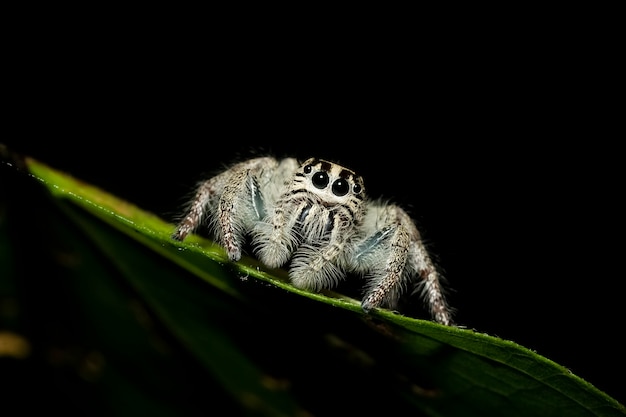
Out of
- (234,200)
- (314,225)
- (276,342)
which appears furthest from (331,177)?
(276,342)

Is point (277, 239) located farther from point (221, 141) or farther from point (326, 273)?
point (221, 141)

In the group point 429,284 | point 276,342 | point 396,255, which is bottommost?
point 276,342

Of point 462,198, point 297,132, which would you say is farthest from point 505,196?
point 297,132

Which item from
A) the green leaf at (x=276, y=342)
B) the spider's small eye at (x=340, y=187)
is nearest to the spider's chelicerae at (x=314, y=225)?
the spider's small eye at (x=340, y=187)

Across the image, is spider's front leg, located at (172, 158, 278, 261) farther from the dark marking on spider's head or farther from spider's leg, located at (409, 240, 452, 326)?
spider's leg, located at (409, 240, 452, 326)

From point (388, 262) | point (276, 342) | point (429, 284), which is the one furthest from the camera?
point (429, 284)

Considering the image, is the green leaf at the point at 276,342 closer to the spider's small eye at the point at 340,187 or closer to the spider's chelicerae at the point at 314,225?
the spider's chelicerae at the point at 314,225

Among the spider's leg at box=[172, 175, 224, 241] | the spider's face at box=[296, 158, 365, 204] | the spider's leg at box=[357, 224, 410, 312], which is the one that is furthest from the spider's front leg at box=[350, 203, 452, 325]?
the spider's leg at box=[172, 175, 224, 241]

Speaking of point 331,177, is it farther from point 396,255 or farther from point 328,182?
point 396,255
